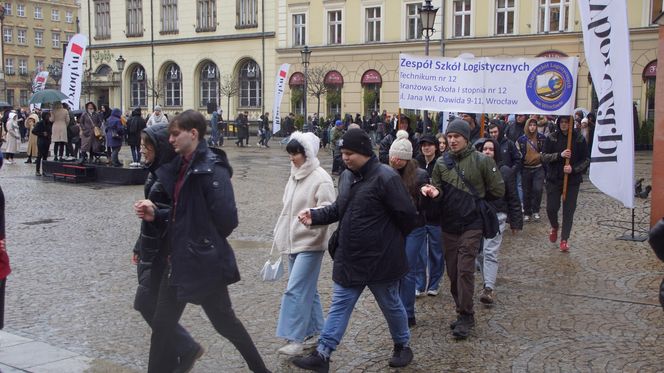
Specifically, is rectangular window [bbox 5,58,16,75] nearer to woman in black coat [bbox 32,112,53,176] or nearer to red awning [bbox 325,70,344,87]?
red awning [bbox 325,70,344,87]

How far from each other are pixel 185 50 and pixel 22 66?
50.2 metres

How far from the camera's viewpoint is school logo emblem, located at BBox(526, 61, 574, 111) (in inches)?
374

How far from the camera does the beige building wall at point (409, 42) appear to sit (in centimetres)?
3241

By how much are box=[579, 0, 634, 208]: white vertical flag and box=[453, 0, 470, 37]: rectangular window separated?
2976 cm

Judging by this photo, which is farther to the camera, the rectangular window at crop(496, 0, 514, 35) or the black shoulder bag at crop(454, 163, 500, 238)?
the rectangular window at crop(496, 0, 514, 35)

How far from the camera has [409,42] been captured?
3859cm

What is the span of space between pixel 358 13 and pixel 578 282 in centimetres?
3462

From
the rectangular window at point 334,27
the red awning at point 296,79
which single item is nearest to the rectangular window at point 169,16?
the red awning at point 296,79

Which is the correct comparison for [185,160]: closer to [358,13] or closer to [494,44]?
[494,44]

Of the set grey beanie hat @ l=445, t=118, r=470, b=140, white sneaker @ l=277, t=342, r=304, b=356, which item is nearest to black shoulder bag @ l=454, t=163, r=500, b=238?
grey beanie hat @ l=445, t=118, r=470, b=140

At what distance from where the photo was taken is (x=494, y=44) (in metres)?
36.0

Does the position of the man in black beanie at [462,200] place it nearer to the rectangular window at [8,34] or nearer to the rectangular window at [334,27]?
the rectangular window at [334,27]

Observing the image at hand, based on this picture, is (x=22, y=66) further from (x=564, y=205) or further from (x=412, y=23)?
(x=564, y=205)

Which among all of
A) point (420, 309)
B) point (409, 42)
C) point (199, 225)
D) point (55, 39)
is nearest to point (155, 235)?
point (199, 225)
